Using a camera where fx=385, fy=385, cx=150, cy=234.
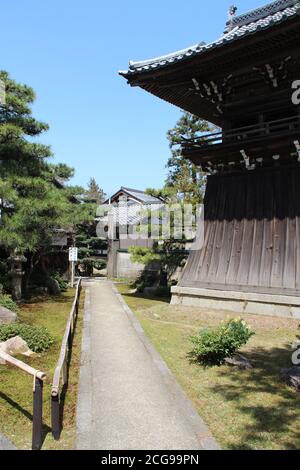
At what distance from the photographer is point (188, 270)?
14805 millimetres

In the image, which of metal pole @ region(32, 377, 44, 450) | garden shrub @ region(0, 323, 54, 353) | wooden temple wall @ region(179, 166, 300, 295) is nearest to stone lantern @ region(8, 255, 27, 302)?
garden shrub @ region(0, 323, 54, 353)

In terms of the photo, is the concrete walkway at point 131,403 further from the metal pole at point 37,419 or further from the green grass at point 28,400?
the metal pole at point 37,419

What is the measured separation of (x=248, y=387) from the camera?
667 cm

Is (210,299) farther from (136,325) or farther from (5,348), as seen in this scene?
(5,348)

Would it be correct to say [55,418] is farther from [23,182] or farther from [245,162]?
[245,162]

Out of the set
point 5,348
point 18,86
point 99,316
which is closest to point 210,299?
point 99,316

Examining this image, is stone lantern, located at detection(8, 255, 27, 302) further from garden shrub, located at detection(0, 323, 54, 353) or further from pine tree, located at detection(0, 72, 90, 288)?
garden shrub, located at detection(0, 323, 54, 353)

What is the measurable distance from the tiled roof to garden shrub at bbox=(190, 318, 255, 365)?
8.33 metres

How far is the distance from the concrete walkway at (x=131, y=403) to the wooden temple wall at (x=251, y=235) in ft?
16.0

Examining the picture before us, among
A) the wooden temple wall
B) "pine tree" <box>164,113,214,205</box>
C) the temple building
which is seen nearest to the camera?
the temple building

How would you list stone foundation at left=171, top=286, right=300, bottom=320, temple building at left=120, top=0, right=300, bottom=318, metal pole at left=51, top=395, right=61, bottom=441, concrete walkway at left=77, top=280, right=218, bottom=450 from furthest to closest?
temple building at left=120, top=0, right=300, bottom=318 → stone foundation at left=171, top=286, right=300, bottom=320 → metal pole at left=51, top=395, right=61, bottom=441 → concrete walkway at left=77, top=280, right=218, bottom=450

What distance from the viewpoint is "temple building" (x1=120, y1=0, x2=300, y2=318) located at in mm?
12258

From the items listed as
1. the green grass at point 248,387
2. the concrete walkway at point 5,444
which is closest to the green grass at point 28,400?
the concrete walkway at point 5,444

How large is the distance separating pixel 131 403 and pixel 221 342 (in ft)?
8.08
